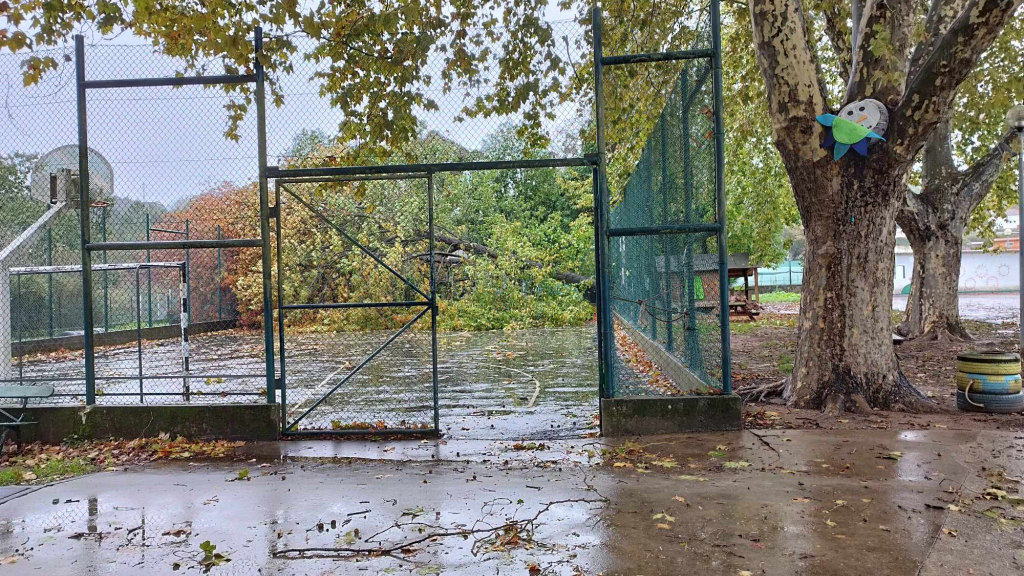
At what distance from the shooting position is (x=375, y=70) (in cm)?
886

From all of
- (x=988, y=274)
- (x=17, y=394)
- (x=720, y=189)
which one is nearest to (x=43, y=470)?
(x=17, y=394)

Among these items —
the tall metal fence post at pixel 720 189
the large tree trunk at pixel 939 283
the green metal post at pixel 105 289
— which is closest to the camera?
the tall metal fence post at pixel 720 189

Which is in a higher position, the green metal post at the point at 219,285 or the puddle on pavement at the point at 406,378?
the green metal post at the point at 219,285

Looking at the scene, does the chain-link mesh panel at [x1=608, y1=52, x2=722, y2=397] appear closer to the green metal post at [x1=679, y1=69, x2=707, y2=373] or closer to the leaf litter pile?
the green metal post at [x1=679, y1=69, x2=707, y2=373]

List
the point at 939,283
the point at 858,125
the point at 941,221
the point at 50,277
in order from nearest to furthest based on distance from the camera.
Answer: the point at 858,125 < the point at 941,221 < the point at 939,283 < the point at 50,277

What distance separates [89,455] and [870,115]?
789cm

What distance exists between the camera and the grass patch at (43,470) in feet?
19.4

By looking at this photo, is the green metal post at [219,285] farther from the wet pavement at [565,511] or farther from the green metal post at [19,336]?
the wet pavement at [565,511]

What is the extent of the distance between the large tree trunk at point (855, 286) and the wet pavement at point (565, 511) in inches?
37.6

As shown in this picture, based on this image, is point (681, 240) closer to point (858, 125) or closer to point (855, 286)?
point (855, 286)

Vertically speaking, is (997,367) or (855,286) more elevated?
(855,286)

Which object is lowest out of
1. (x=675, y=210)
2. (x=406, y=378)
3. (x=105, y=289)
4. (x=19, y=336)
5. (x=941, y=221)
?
(x=406, y=378)

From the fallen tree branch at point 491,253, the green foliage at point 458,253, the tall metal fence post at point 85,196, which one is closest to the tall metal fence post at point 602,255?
the green foliage at point 458,253

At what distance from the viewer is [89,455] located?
6.74 m
